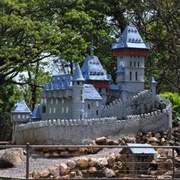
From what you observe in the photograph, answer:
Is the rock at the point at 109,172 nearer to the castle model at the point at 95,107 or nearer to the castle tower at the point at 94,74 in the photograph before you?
the castle model at the point at 95,107

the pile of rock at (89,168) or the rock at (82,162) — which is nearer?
the pile of rock at (89,168)

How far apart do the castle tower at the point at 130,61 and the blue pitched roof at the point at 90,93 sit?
1.69 m

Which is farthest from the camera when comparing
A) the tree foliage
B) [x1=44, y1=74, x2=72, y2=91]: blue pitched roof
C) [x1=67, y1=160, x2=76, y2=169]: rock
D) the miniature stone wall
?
the tree foliage

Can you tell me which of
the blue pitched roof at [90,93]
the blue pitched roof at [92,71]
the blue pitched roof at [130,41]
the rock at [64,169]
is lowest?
the rock at [64,169]

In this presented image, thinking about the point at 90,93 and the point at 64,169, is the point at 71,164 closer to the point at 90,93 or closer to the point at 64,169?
the point at 64,169

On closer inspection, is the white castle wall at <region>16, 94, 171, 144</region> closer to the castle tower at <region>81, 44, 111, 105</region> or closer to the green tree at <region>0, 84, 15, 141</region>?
the castle tower at <region>81, 44, 111, 105</region>

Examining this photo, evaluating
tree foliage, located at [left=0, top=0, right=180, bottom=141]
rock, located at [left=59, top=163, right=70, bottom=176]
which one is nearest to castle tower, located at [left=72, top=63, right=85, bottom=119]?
rock, located at [left=59, top=163, right=70, bottom=176]

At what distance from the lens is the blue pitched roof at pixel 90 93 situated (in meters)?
20.8

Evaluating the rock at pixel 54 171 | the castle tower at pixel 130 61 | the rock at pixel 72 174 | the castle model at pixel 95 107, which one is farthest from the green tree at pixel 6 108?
the rock at pixel 72 174

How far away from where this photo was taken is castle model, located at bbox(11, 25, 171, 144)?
20.3 metres

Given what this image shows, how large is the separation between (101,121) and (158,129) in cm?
223

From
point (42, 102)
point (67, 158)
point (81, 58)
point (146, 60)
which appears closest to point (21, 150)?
point (67, 158)

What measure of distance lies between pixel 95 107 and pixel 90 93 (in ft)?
2.06

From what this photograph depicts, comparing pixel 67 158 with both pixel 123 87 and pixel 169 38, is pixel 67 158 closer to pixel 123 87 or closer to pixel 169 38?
pixel 123 87
